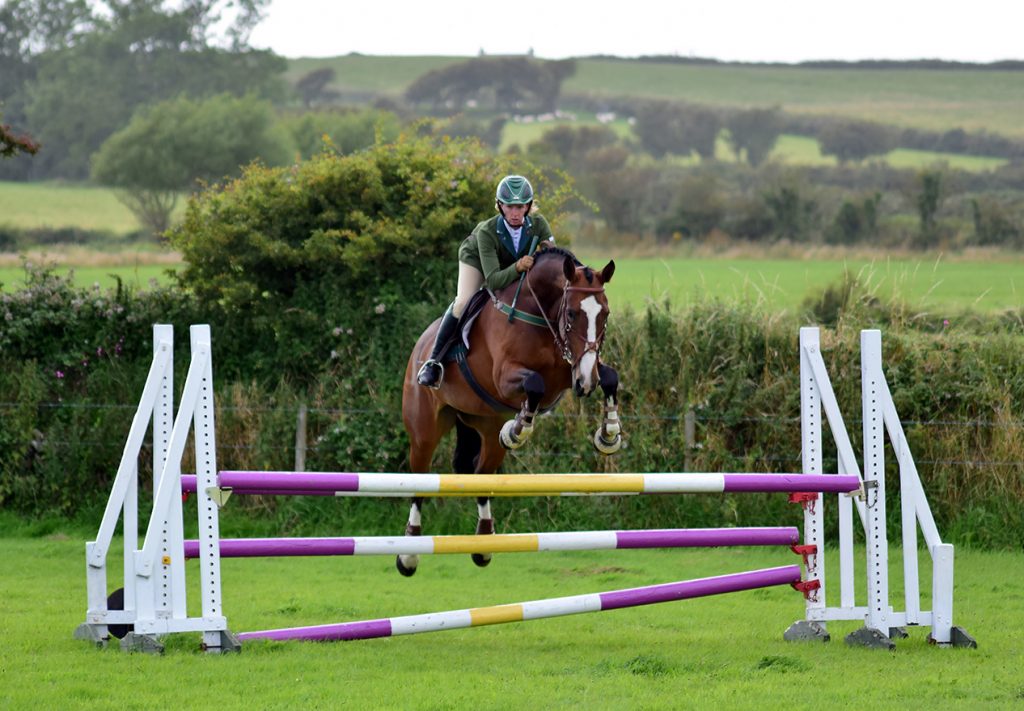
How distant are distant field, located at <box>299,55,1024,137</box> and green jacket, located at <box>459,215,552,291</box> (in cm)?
5710

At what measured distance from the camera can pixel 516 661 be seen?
21.8 feet

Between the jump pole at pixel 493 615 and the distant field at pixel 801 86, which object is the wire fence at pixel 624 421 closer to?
the jump pole at pixel 493 615

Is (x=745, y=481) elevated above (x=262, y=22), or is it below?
below

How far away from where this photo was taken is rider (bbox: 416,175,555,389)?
736cm

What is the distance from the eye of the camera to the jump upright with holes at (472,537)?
621cm

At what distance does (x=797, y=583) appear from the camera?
23.1 feet

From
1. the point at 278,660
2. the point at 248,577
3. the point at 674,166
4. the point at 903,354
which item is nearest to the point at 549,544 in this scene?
the point at 278,660

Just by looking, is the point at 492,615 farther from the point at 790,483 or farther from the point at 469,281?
the point at 469,281

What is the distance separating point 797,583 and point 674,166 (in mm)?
53427

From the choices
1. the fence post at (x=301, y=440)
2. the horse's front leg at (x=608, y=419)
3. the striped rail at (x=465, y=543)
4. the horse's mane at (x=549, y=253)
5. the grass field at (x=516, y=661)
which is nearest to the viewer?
the grass field at (x=516, y=661)

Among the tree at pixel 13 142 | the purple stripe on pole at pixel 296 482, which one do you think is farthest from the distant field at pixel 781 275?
the purple stripe on pole at pixel 296 482

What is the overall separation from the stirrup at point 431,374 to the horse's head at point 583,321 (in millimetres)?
1166

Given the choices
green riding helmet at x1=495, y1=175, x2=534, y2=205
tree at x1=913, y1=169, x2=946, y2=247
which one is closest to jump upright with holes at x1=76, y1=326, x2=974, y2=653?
green riding helmet at x1=495, y1=175, x2=534, y2=205

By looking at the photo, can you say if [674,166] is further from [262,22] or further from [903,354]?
[903,354]
